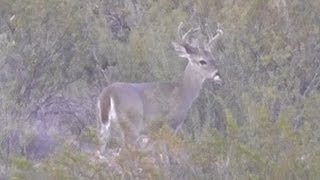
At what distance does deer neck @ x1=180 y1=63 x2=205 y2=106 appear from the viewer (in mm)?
9797

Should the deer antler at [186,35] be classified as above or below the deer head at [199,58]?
above

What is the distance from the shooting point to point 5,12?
11188 mm

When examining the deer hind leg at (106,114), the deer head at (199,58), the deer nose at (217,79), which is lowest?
the deer hind leg at (106,114)

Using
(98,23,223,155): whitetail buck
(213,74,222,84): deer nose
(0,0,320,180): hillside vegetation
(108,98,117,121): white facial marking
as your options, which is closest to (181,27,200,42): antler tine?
(98,23,223,155): whitetail buck

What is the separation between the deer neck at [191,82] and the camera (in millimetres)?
9797

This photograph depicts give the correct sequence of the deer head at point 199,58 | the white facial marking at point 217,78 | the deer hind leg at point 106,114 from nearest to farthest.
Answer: the deer hind leg at point 106,114
the white facial marking at point 217,78
the deer head at point 199,58

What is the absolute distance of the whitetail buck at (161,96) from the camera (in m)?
9.12

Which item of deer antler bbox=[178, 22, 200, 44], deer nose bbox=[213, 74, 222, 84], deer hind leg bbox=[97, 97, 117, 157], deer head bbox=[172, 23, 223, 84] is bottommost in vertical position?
deer hind leg bbox=[97, 97, 117, 157]

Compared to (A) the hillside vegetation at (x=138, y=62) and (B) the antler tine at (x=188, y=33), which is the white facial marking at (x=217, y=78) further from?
(B) the antler tine at (x=188, y=33)

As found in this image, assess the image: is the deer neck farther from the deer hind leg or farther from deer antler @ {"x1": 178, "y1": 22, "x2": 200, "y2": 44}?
the deer hind leg

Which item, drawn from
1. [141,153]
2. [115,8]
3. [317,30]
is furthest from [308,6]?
[141,153]

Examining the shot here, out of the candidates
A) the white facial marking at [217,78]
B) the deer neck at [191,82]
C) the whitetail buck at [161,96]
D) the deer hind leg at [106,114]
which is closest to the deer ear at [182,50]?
the whitetail buck at [161,96]

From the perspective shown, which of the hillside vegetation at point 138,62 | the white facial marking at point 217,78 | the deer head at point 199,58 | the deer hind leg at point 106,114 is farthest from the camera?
the deer head at point 199,58

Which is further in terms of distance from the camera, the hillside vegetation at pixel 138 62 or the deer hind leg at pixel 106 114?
the deer hind leg at pixel 106 114
